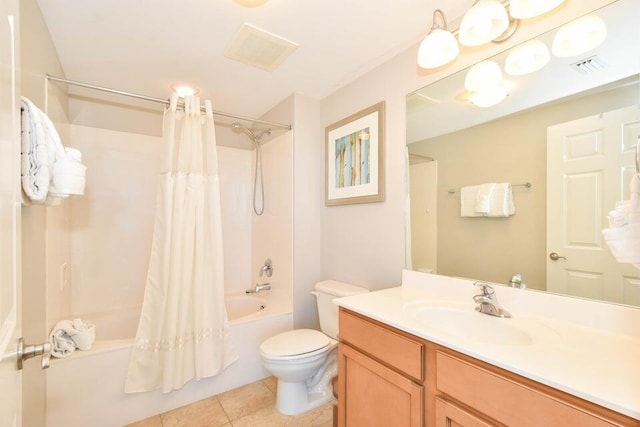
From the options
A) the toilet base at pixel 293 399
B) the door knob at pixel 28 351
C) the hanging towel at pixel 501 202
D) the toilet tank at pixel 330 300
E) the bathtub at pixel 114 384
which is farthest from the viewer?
the toilet tank at pixel 330 300

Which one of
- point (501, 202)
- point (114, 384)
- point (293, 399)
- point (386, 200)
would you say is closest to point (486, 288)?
point (501, 202)

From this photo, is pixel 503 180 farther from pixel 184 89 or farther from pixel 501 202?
pixel 184 89

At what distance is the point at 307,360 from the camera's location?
5.25ft

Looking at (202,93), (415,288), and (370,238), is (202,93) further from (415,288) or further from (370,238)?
(415,288)

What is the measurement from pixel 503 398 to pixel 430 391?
0.78 feet

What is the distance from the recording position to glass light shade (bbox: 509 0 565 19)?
1.01 m

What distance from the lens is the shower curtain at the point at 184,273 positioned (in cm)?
165

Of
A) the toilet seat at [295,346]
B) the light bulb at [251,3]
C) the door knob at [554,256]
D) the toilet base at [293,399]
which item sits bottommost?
the toilet base at [293,399]

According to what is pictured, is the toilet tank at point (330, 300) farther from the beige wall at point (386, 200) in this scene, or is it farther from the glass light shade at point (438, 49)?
the glass light shade at point (438, 49)

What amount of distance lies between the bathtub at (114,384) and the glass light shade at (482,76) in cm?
196

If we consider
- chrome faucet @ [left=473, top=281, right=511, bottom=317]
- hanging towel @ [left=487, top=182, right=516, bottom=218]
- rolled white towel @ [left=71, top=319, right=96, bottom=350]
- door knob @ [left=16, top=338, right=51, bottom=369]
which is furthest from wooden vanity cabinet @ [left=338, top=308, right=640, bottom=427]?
rolled white towel @ [left=71, top=319, right=96, bottom=350]

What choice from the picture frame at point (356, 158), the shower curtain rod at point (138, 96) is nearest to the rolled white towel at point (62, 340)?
the shower curtain rod at point (138, 96)

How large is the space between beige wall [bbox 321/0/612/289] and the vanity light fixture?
0.12m

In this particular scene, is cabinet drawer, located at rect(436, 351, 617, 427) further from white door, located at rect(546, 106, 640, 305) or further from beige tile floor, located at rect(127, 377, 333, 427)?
beige tile floor, located at rect(127, 377, 333, 427)
